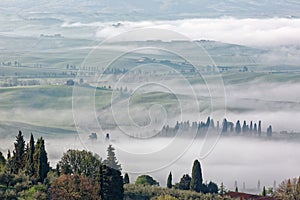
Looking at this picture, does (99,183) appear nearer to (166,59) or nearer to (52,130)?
(52,130)

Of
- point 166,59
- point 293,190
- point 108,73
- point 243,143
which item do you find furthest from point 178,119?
point 108,73

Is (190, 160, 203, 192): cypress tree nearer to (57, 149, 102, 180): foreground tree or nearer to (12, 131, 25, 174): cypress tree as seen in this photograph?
(57, 149, 102, 180): foreground tree

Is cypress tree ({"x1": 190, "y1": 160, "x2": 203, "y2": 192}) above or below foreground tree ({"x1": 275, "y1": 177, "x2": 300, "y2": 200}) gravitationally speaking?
above

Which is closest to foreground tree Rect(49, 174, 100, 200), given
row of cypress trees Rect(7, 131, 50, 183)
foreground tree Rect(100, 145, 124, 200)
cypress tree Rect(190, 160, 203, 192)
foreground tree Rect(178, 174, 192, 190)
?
foreground tree Rect(100, 145, 124, 200)

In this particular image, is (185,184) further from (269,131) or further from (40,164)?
(269,131)

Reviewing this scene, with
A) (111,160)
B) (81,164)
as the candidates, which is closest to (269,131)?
(81,164)

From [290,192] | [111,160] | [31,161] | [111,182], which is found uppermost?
[31,161]

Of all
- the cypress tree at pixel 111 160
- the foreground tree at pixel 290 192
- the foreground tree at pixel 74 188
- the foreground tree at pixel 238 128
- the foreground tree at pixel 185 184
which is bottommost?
the foreground tree at pixel 74 188

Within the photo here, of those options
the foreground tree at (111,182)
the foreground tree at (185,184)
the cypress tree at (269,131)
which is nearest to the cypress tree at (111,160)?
the foreground tree at (111,182)

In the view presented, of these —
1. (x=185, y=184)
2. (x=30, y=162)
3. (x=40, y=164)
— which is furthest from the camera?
(x=185, y=184)

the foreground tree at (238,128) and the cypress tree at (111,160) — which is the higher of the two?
the foreground tree at (238,128)

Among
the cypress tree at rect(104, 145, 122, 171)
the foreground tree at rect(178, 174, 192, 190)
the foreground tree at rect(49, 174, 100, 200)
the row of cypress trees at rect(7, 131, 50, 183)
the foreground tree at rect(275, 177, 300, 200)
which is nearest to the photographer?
the foreground tree at rect(49, 174, 100, 200)

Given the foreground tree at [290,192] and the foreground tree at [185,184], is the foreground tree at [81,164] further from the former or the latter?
the foreground tree at [290,192]

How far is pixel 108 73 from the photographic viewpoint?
603 ft
